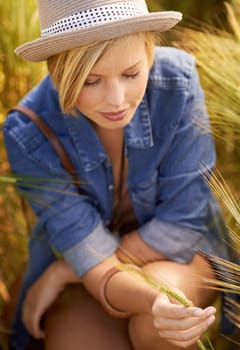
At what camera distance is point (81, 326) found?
1.62m

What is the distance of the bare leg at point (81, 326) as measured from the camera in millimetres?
1596

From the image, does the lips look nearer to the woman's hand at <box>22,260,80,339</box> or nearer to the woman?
the woman

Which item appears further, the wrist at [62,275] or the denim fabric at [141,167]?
the wrist at [62,275]

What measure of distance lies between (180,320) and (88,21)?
52 centimetres

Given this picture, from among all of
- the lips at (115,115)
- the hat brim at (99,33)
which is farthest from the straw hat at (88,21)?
the lips at (115,115)

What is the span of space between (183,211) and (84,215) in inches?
8.2

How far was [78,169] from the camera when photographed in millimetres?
1535

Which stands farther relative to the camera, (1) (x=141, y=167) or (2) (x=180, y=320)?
(1) (x=141, y=167)

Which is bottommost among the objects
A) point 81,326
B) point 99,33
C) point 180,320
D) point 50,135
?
point 81,326

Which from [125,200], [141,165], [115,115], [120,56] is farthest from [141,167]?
[120,56]

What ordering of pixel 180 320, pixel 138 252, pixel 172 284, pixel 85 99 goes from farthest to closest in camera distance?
pixel 138 252 < pixel 172 284 < pixel 85 99 < pixel 180 320

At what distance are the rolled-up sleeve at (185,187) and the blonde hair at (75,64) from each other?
20cm

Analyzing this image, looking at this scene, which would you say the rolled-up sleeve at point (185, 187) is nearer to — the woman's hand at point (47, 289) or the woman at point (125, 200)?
the woman at point (125, 200)

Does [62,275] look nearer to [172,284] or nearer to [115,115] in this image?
[172,284]
